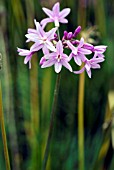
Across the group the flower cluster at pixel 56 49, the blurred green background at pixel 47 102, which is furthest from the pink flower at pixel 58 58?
the blurred green background at pixel 47 102

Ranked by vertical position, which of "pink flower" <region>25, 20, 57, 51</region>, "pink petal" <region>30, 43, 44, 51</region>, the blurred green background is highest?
"pink flower" <region>25, 20, 57, 51</region>

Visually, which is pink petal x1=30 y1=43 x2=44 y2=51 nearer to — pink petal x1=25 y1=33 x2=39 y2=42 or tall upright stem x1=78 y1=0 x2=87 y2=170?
pink petal x1=25 y1=33 x2=39 y2=42

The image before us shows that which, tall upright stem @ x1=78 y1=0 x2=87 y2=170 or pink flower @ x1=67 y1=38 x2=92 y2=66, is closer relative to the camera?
pink flower @ x1=67 y1=38 x2=92 y2=66

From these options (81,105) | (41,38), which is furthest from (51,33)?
(81,105)

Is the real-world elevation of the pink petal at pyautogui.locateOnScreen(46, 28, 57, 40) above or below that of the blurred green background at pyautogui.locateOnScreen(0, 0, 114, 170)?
above

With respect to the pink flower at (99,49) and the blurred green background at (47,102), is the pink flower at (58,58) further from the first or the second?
the blurred green background at (47,102)

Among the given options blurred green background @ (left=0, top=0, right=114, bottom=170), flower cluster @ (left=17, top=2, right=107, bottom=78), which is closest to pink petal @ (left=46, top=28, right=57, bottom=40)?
flower cluster @ (left=17, top=2, right=107, bottom=78)

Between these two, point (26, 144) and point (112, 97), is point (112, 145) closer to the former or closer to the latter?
point (112, 97)

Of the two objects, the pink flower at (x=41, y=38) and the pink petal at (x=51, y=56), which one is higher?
the pink flower at (x=41, y=38)

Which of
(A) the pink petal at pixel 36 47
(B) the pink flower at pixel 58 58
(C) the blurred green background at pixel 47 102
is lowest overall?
(C) the blurred green background at pixel 47 102
